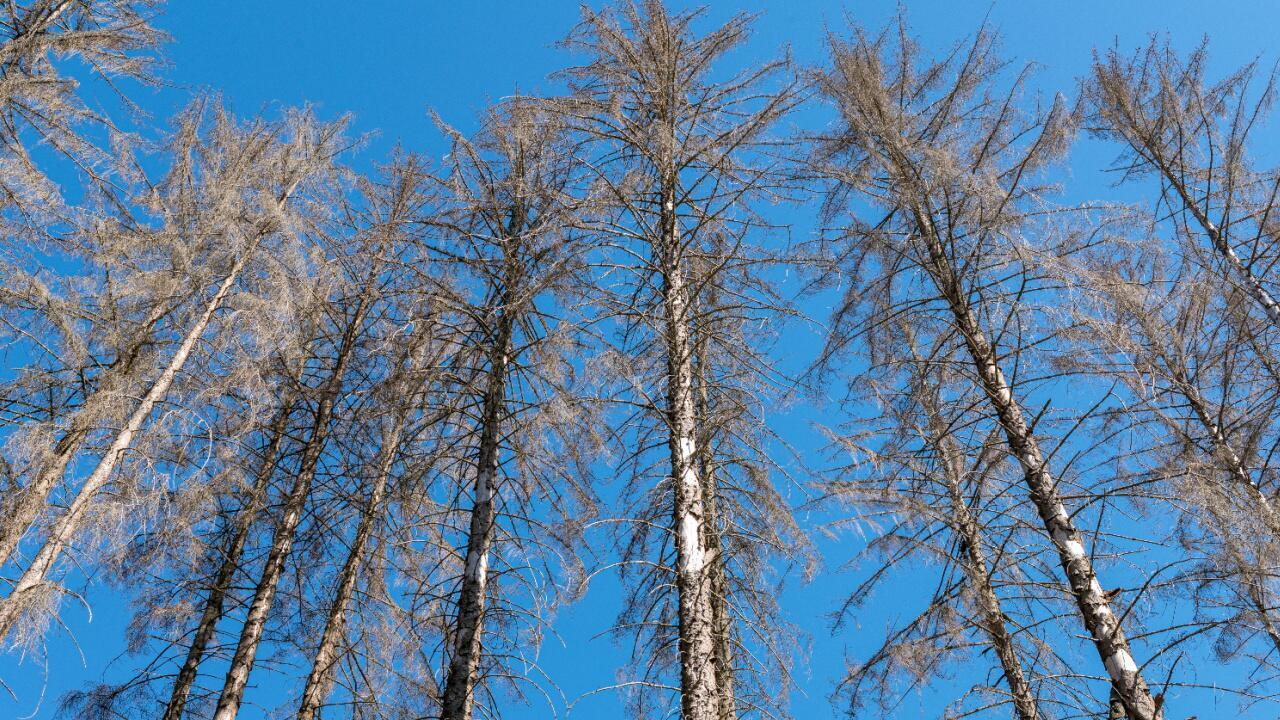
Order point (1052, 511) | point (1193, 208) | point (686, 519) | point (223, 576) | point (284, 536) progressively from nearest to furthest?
point (1052, 511) < point (686, 519) < point (284, 536) < point (223, 576) < point (1193, 208)

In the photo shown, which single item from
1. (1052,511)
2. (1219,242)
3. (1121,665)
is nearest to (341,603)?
(1052,511)

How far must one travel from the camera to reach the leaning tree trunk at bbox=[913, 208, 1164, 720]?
155 inches

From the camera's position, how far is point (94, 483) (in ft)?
22.0

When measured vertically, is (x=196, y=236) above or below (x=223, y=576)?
above

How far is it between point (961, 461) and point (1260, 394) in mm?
2675

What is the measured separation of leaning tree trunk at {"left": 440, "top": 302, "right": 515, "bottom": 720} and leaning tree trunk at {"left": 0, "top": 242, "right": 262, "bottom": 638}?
321cm

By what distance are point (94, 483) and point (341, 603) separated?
2.23m

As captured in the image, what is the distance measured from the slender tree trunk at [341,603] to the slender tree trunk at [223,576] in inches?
41.1

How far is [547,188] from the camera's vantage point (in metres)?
7.12

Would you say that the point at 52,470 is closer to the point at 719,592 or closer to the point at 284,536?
the point at 284,536

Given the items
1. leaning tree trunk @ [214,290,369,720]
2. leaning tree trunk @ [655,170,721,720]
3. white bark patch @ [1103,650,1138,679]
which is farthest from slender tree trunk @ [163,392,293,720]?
white bark patch @ [1103,650,1138,679]

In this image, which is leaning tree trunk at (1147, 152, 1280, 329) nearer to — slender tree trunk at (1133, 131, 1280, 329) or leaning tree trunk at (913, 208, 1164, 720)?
slender tree trunk at (1133, 131, 1280, 329)

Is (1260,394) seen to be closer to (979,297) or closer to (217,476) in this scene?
(979,297)

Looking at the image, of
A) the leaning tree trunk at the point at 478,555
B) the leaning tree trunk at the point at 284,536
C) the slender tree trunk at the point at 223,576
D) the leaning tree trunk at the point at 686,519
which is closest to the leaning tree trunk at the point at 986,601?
the leaning tree trunk at the point at 686,519
